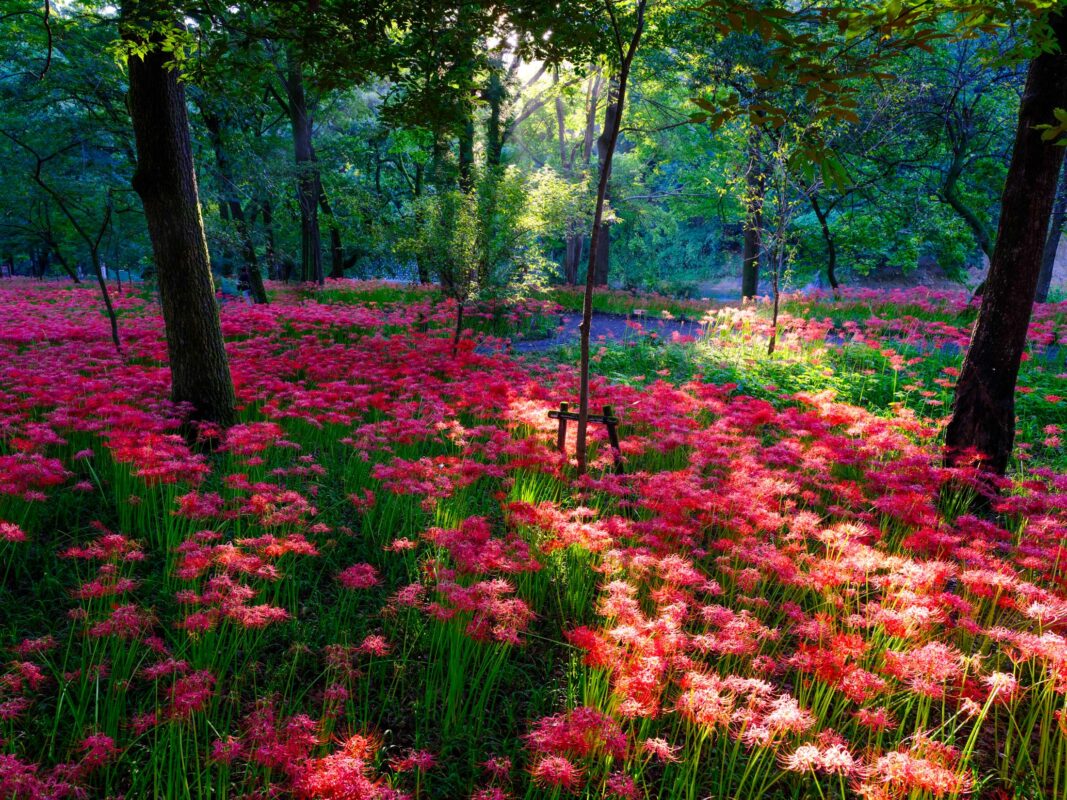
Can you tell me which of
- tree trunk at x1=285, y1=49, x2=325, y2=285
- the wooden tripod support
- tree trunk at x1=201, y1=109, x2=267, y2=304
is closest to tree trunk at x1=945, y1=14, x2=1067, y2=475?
the wooden tripod support

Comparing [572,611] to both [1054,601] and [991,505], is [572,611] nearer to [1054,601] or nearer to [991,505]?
[1054,601]

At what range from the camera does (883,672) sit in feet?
9.18

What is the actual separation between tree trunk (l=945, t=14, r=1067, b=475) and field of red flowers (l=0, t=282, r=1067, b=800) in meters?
0.46

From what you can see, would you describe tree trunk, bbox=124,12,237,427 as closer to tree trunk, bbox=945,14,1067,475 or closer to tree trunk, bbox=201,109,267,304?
tree trunk, bbox=945,14,1067,475

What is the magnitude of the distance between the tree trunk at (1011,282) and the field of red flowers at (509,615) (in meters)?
0.46

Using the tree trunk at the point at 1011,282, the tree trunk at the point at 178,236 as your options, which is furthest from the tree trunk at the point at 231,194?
the tree trunk at the point at 1011,282

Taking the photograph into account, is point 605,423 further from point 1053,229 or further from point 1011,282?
point 1053,229

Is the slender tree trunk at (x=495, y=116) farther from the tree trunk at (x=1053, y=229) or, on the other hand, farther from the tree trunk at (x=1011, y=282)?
the tree trunk at (x=1053, y=229)

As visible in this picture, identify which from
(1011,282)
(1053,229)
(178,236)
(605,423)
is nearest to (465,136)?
(178,236)

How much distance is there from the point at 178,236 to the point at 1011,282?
7.68 meters

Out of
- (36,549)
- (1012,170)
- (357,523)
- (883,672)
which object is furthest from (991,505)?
(36,549)

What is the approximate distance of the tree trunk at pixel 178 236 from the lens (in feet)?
17.1

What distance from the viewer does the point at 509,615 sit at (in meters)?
2.92

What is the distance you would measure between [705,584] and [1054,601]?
1.81 meters
